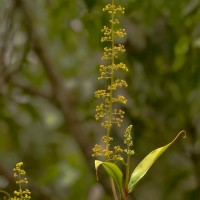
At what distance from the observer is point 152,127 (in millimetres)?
2297

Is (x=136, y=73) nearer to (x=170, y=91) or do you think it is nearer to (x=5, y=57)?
(x=170, y=91)

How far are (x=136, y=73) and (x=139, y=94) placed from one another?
8 centimetres

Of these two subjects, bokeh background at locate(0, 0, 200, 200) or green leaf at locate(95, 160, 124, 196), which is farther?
bokeh background at locate(0, 0, 200, 200)

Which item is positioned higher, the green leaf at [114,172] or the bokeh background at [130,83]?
the bokeh background at [130,83]

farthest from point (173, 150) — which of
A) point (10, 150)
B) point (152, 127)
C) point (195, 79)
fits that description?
point (10, 150)

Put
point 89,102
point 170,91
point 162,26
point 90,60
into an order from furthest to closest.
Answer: point 90,60, point 89,102, point 170,91, point 162,26

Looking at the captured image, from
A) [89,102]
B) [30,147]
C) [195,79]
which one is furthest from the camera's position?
[30,147]

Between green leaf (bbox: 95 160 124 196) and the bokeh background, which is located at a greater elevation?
the bokeh background

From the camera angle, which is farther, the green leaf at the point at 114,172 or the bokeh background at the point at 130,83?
the bokeh background at the point at 130,83

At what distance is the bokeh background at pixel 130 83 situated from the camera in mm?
1782

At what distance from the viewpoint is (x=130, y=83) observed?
2.22 metres

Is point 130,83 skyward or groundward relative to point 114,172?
skyward

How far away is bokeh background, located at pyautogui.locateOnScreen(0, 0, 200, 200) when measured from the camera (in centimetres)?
178

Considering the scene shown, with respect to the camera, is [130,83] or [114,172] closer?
[114,172]
